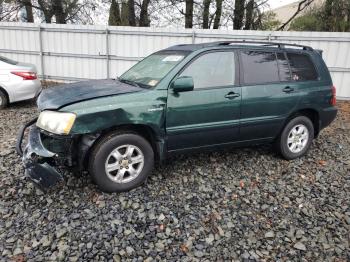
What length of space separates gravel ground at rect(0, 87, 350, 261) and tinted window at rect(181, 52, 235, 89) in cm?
120

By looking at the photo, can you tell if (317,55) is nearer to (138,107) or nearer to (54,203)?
(138,107)

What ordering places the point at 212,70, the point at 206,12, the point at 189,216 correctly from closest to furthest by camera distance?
1. the point at 189,216
2. the point at 212,70
3. the point at 206,12

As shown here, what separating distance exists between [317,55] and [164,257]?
13.2 ft

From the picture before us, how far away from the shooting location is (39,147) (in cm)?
361

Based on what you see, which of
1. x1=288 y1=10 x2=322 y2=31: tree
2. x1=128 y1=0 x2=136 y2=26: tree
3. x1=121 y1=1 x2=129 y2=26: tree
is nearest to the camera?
x1=288 y1=10 x2=322 y2=31: tree

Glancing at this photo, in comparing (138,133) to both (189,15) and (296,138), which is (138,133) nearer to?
(296,138)

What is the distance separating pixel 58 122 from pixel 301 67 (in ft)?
12.0

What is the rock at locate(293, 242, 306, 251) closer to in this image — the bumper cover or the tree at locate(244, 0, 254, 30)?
the bumper cover

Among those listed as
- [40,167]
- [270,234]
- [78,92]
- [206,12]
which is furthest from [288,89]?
[206,12]

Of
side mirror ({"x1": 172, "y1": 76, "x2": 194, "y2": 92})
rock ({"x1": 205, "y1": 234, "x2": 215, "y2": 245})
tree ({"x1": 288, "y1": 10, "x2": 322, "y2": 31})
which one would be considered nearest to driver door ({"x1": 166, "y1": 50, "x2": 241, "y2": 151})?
side mirror ({"x1": 172, "y1": 76, "x2": 194, "y2": 92})

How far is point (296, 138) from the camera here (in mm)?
5176

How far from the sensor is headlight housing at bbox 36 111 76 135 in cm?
346

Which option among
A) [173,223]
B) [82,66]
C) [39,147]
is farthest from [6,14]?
[173,223]

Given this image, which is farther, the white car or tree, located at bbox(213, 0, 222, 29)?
tree, located at bbox(213, 0, 222, 29)
